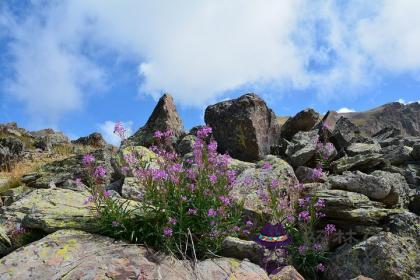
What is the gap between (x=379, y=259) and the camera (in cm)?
811

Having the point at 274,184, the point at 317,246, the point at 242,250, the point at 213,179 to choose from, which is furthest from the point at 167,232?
the point at 317,246

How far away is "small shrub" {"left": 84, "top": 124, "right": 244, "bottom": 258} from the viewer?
25.4ft

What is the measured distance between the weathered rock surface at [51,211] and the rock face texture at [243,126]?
16.2 ft

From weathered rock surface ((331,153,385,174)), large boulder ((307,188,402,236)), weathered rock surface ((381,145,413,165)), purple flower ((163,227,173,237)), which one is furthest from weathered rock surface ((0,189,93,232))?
weathered rock surface ((381,145,413,165))

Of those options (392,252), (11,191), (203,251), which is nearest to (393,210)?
(392,252)

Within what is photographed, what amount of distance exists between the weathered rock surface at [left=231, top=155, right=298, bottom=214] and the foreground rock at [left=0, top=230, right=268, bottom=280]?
175 cm

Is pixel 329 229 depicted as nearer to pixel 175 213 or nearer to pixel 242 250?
pixel 242 250

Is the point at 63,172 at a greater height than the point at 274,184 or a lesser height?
greater

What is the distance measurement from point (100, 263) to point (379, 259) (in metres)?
4.65

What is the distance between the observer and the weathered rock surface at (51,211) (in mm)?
8305

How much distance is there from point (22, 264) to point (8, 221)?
260cm

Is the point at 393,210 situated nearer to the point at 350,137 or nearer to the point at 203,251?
the point at 203,251

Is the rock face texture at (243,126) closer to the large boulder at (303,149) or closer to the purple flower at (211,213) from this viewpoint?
the large boulder at (303,149)

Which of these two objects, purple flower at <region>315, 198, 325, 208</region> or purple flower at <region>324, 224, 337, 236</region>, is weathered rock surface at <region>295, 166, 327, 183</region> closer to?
purple flower at <region>315, 198, 325, 208</region>
